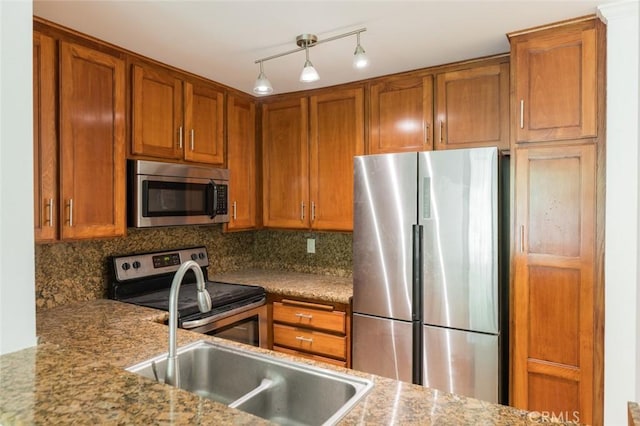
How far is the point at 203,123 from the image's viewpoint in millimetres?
2836

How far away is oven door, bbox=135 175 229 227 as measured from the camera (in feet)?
7.80

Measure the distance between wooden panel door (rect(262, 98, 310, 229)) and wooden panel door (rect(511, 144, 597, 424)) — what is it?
5.21 feet

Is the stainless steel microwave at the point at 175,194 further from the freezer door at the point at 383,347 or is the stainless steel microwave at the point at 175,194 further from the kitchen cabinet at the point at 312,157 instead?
the freezer door at the point at 383,347

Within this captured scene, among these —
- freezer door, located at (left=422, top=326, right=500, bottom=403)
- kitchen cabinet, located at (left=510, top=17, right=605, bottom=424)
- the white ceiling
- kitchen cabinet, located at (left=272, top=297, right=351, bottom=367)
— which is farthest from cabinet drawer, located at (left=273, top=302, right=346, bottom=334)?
the white ceiling

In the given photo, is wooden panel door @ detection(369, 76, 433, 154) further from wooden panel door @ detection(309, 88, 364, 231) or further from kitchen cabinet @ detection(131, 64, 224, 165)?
kitchen cabinet @ detection(131, 64, 224, 165)

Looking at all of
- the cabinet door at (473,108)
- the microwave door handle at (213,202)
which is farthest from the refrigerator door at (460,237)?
the microwave door handle at (213,202)

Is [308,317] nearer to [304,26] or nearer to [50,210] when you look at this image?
[50,210]

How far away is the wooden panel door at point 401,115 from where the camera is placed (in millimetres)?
2639

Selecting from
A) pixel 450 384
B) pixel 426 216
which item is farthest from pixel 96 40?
pixel 450 384

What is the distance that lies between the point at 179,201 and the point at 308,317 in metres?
1.16

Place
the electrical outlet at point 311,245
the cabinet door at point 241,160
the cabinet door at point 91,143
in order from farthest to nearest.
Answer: the electrical outlet at point 311,245
the cabinet door at point 241,160
the cabinet door at point 91,143

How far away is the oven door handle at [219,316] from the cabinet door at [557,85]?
192 centimetres

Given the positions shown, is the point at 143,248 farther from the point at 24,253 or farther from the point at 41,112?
the point at 24,253

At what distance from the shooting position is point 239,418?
67cm
